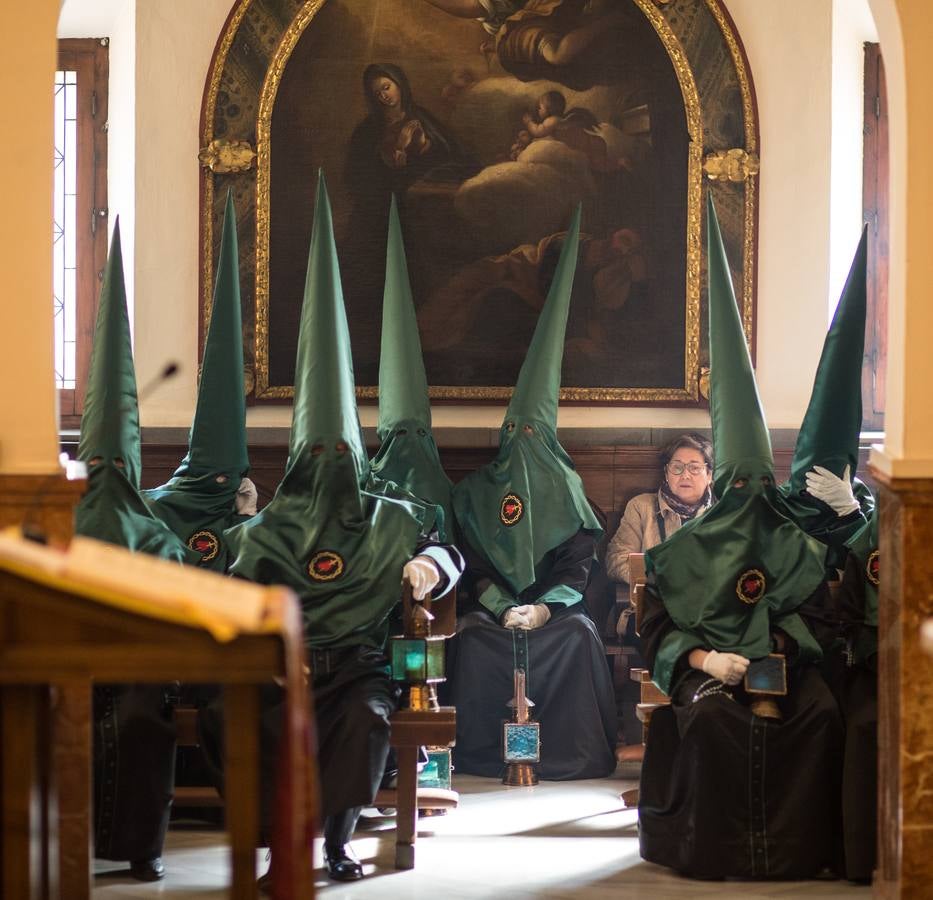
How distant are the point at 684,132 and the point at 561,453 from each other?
1.93 metres

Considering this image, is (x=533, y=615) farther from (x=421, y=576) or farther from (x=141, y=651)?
(x=141, y=651)

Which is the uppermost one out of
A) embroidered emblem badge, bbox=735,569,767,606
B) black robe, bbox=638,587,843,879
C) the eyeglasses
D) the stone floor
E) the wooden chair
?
the eyeglasses

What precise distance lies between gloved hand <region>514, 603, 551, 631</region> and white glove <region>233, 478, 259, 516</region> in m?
1.26

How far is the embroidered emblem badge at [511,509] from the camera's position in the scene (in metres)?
7.29

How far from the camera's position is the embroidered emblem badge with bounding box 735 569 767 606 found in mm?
5727

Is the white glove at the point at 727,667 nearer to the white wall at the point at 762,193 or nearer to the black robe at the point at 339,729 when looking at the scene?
the black robe at the point at 339,729

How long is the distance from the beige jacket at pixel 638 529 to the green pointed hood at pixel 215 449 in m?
1.92

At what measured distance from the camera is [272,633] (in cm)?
293

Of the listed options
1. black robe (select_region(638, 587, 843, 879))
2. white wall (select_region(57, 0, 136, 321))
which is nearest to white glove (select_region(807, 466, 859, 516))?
black robe (select_region(638, 587, 843, 879))

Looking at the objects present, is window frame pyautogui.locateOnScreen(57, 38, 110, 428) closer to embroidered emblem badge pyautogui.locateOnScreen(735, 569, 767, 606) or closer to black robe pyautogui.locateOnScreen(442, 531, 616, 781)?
black robe pyautogui.locateOnScreen(442, 531, 616, 781)

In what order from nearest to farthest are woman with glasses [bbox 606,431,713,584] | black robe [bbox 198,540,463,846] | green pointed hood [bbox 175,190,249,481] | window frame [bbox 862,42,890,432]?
black robe [bbox 198,540,463,846]
green pointed hood [bbox 175,190,249,481]
woman with glasses [bbox 606,431,713,584]
window frame [bbox 862,42,890,432]

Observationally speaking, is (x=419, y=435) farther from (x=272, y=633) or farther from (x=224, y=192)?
(x=272, y=633)

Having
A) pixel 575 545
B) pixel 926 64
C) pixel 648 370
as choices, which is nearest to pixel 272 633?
pixel 926 64

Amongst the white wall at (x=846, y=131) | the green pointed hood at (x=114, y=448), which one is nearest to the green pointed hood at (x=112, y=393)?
the green pointed hood at (x=114, y=448)
